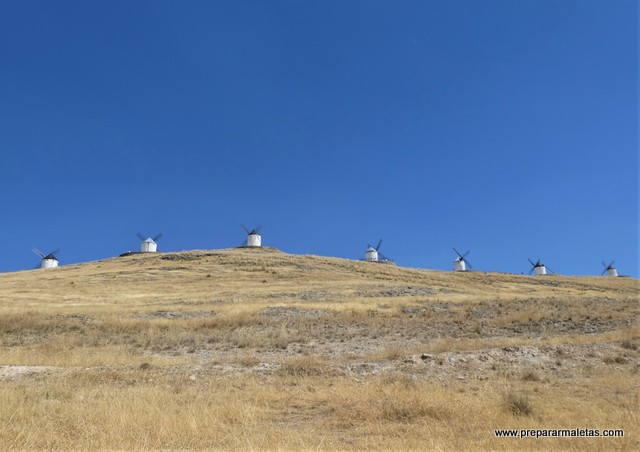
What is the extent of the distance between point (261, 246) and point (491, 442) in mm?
96402

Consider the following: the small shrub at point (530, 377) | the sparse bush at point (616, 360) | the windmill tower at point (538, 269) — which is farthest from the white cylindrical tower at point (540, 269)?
the small shrub at point (530, 377)

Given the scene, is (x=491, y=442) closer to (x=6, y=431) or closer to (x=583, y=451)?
(x=583, y=451)

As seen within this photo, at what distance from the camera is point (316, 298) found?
38.8 meters

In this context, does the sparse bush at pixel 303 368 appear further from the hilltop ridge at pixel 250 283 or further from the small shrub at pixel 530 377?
the hilltop ridge at pixel 250 283

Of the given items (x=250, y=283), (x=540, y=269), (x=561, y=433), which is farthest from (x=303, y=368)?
(x=540, y=269)

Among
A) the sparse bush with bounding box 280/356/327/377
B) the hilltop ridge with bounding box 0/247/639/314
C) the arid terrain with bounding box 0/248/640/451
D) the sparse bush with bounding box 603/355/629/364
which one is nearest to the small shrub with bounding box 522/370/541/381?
the arid terrain with bounding box 0/248/640/451

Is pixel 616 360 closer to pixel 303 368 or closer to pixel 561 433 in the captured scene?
pixel 561 433

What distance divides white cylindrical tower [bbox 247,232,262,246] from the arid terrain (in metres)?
66.4

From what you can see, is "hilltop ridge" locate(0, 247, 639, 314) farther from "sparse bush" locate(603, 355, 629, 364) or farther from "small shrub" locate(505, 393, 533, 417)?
"small shrub" locate(505, 393, 533, 417)

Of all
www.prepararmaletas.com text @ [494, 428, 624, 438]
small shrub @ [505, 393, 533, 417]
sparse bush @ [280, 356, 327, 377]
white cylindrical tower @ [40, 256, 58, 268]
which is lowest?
www.prepararmaletas.com text @ [494, 428, 624, 438]

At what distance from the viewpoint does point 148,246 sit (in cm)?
10156

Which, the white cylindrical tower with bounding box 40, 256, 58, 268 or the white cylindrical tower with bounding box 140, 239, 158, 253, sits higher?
the white cylindrical tower with bounding box 140, 239, 158, 253

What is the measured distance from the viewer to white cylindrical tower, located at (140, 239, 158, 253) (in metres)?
101

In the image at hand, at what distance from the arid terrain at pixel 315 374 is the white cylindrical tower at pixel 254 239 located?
66429 mm
